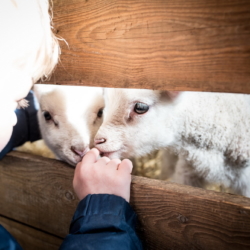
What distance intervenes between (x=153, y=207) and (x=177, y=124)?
1.39 feet

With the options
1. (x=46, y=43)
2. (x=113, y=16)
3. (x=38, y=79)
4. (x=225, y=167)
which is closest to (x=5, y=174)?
(x=38, y=79)

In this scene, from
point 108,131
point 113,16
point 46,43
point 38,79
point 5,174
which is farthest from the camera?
point 5,174

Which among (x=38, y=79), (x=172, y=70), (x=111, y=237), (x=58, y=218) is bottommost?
(x=58, y=218)

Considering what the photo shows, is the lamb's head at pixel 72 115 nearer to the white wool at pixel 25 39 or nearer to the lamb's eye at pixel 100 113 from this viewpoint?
the lamb's eye at pixel 100 113

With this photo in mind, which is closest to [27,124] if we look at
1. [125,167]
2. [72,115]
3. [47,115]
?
[47,115]

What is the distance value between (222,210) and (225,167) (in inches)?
21.4

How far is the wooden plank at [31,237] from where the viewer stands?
1.20 meters

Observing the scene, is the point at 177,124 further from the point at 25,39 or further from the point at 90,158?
the point at 25,39

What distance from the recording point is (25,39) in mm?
820

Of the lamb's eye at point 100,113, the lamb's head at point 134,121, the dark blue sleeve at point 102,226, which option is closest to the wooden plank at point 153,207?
the dark blue sleeve at point 102,226

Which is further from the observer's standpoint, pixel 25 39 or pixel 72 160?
pixel 72 160

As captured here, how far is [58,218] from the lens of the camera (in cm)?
112

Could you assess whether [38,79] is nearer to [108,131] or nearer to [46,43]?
[46,43]

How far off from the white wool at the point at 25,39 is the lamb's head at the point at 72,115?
13.2 inches
